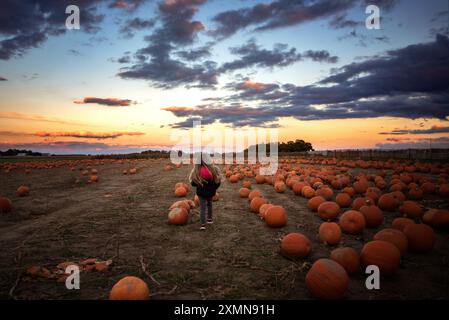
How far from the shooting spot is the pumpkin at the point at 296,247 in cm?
589

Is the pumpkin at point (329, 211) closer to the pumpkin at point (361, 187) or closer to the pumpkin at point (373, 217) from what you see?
the pumpkin at point (373, 217)

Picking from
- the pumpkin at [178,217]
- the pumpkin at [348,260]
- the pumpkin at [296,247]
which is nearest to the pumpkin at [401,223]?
the pumpkin at [348,260]

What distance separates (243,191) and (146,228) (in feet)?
19.4

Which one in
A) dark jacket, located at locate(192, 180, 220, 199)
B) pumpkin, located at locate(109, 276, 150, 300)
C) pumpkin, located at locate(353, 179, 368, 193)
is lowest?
pumpkin, located at locate(109, 276, 150, 300)

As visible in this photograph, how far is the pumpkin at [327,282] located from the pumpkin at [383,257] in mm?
1029

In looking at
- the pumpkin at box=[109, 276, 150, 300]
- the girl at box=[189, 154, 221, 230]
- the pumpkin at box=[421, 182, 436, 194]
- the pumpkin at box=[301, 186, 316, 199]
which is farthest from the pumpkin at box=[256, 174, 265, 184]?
the pumpkin at box=[109, 276, 150, 300]

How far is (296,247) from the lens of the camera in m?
5.89

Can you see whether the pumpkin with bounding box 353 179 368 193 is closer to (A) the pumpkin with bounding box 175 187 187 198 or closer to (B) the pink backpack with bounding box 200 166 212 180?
(A) the pumpkin with bounding box 175 187 187 198

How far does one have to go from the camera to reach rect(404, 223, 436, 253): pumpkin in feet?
20.2

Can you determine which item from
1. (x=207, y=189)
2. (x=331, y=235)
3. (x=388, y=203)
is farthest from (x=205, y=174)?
Answer: (x=388, y=203)

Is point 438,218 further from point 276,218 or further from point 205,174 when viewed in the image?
point 205,174

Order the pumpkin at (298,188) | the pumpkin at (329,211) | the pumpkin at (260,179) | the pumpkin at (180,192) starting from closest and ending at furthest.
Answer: the pumpkin at (329,211) → the pumpkin at (180,192) → the pumpkin at (298,188) → the pumpkin at (260,179)

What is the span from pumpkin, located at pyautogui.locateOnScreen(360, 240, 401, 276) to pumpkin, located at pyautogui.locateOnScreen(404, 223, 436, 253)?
132 cm
